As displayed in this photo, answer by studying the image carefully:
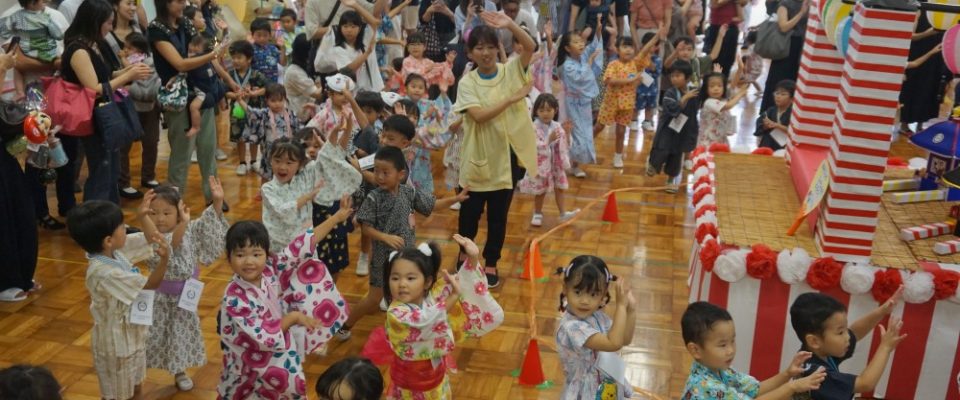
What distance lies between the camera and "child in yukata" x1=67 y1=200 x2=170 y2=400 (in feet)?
12.3

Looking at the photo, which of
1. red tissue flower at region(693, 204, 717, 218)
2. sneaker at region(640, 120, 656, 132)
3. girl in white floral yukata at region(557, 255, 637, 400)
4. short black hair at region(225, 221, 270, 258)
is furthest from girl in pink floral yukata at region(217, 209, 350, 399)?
sneaker at region(640, 120, 656, 132)

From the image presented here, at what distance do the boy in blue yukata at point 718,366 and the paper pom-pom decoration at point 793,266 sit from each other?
1113mm

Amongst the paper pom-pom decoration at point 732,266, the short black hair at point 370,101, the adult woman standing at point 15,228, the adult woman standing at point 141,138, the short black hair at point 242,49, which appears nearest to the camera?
the paper pom-pom decoration at point 732,266

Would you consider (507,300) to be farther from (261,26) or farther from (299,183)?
(261,26)

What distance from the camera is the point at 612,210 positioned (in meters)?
6.85

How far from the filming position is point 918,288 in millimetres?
4137

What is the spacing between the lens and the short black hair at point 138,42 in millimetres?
6664

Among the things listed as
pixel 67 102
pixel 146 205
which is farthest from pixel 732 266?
pixel 67 102

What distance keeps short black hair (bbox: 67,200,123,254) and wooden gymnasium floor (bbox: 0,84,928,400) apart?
3.00 ft

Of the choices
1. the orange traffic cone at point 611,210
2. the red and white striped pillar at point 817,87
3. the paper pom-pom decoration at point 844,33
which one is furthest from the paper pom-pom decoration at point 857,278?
the orange traffic cone at point 611,210

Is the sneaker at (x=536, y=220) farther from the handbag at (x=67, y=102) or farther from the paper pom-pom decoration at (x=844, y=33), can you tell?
the handbag at (x=67, y=102)

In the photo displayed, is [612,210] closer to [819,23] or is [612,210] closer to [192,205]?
[819,23]

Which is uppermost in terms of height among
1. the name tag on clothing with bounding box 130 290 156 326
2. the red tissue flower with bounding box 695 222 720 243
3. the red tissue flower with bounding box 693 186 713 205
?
the red tissue flower with bounding box 693 186 713 205

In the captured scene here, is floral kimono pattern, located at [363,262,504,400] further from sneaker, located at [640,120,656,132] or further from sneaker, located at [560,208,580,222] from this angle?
sneaker, located at [640,120,656,132]
